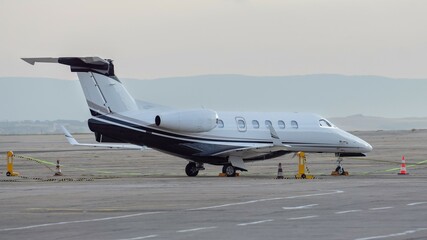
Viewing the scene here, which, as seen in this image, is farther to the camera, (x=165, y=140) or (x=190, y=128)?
(x=190, y=128)

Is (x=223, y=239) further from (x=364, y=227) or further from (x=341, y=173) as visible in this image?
(x=341, y=173)

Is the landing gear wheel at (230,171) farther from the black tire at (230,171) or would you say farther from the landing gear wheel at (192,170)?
the landing gear wheel at (192,170)

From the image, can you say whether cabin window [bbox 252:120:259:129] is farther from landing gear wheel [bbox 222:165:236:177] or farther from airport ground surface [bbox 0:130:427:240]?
airport ground surface [bbox 0:130:427:240]

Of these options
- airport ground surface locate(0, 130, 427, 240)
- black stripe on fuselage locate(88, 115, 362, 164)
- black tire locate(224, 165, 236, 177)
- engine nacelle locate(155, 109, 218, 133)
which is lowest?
airport ground surface locate(0, 130, 427, 240)

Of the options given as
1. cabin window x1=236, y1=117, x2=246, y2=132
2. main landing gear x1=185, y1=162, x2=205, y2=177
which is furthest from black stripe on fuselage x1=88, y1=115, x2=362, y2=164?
main landing gear x1=185, y1=162, x2=205, y2=177

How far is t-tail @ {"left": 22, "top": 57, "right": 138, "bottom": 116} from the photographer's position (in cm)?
4412

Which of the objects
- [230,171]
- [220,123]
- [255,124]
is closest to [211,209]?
[230,171]

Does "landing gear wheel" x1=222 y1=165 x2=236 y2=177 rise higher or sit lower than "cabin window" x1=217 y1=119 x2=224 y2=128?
lower

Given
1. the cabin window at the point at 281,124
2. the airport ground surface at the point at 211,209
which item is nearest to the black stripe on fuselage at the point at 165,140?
the cabin window at the point at 281,124

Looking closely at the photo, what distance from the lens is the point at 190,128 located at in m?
44.8

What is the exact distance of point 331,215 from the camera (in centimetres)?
2484

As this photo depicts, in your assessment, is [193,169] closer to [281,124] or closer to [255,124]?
[255,124]

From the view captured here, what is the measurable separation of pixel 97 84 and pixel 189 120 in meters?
3.89

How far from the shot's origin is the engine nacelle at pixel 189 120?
43969 mm
